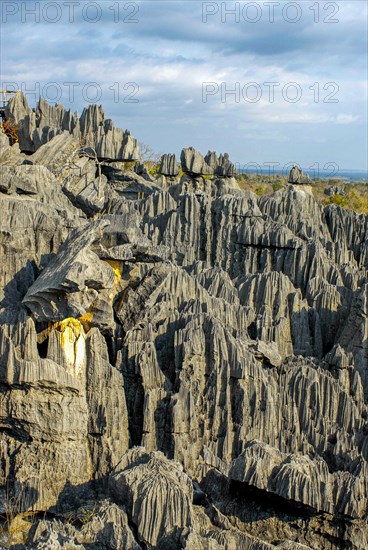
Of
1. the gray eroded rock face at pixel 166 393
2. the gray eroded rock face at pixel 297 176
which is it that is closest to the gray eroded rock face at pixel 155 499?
the gray eroded rock face at pixel 166 393

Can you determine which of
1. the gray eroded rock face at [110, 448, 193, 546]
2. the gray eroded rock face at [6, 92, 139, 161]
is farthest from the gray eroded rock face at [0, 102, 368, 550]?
the gray eroded rock face at [6, 92, 139, 161]

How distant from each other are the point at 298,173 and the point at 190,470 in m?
18.3

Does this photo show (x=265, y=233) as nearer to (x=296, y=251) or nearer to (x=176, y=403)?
(x=296, y=251)

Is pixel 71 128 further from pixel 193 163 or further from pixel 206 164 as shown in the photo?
pixel 206 164

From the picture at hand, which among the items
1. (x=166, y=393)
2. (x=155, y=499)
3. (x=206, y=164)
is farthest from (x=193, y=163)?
(x=155, y=499)

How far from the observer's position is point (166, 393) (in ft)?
39.6

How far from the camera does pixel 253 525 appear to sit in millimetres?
9938

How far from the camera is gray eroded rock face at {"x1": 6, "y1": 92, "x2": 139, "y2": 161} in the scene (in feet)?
77.9

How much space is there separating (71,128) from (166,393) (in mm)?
17368

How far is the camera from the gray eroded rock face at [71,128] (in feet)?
77.9

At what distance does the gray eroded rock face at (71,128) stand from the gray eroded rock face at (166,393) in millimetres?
Result: 7299

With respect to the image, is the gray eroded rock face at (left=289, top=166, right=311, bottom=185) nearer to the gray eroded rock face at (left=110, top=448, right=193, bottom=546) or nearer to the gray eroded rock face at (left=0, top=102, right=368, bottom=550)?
the gray eroded rock face at (left=0, top=102, right=368, bottom=550)

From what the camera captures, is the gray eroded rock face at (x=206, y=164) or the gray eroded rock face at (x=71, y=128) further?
the gray eroded rock face at (x=206, y=164)

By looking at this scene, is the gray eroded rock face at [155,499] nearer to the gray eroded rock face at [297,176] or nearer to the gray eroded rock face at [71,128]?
the gray eroded rock face at [71,128]
